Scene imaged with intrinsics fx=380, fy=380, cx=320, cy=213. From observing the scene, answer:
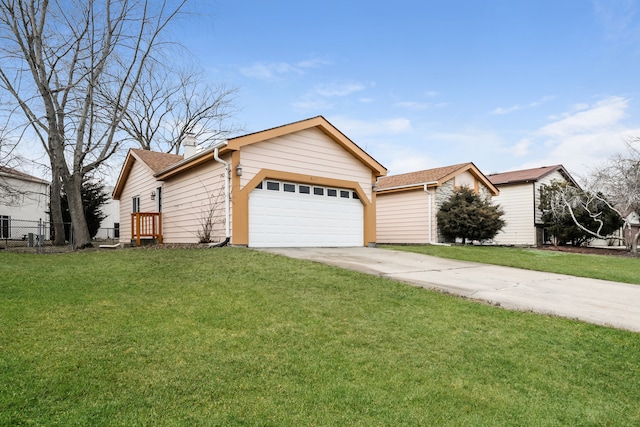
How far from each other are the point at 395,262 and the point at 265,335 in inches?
243

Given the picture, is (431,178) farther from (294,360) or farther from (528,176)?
(294,360)

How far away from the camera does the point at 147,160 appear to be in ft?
55.7

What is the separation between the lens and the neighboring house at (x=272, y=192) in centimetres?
1123

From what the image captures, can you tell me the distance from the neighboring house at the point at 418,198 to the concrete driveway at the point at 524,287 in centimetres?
770

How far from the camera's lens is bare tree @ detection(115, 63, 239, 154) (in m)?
29.0

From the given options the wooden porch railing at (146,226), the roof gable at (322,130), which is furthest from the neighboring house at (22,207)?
the roof gable at (322,130)

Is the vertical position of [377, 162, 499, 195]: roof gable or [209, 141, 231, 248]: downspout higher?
[377, 162, 499, 195]: roof gable

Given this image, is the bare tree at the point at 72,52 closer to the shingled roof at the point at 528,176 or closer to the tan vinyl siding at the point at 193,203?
the tan vinyl siding at the point at 193,203

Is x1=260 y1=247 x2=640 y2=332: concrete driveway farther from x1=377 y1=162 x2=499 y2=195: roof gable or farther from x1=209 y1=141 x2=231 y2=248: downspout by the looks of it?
x1=377 y1=162 x2=499 y2=195: roof gable

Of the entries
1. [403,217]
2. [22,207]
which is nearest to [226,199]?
[403,217]

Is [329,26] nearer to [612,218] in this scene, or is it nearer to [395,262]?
[395,262]

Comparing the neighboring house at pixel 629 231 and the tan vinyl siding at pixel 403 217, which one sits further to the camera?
the tan vinyl siding at pixel 403 217

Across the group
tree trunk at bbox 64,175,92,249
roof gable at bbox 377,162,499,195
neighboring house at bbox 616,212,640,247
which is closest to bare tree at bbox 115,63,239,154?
tree trunk at bbox 64,175,92,249

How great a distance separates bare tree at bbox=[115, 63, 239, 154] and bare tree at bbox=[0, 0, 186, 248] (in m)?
13.4
